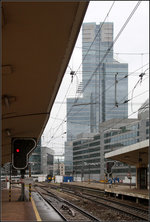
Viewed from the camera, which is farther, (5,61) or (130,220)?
(130,220)

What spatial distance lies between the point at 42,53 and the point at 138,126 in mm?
72116

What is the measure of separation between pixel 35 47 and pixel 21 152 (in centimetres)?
427

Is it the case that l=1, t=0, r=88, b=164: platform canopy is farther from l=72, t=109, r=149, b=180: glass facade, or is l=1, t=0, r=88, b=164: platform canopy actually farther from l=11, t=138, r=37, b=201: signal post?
l=72, t=109, r=149, b=180: glass facade

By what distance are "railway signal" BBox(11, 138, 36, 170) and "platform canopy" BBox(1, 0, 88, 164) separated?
113 centimetres

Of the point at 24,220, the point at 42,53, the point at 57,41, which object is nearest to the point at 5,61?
the point at 42,53

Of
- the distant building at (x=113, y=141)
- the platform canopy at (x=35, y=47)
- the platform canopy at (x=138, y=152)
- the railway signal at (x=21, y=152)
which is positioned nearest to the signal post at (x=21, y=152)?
the railway signal at (x=21, y=152)

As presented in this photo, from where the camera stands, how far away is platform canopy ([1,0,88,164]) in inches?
148

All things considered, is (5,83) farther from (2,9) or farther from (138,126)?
(138,126)

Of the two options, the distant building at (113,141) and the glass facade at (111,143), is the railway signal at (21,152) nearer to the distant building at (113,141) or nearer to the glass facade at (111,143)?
the distant building at (113,141)

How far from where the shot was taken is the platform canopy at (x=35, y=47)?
3748 mm

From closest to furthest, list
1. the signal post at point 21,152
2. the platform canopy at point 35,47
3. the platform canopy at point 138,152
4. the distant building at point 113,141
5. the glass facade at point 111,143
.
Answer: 1. the platform canopy at point 35,47
2. the signal post at point 21,152
3. the platform canopy at point 138,152
4. the distant building at point 113,141
5. the glass facade at point 111,143

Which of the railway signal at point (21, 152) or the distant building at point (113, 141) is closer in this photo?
the railway signal at point (21, 152)

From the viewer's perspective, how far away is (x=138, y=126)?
75.6m

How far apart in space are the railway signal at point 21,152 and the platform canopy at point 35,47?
44.3 inches
